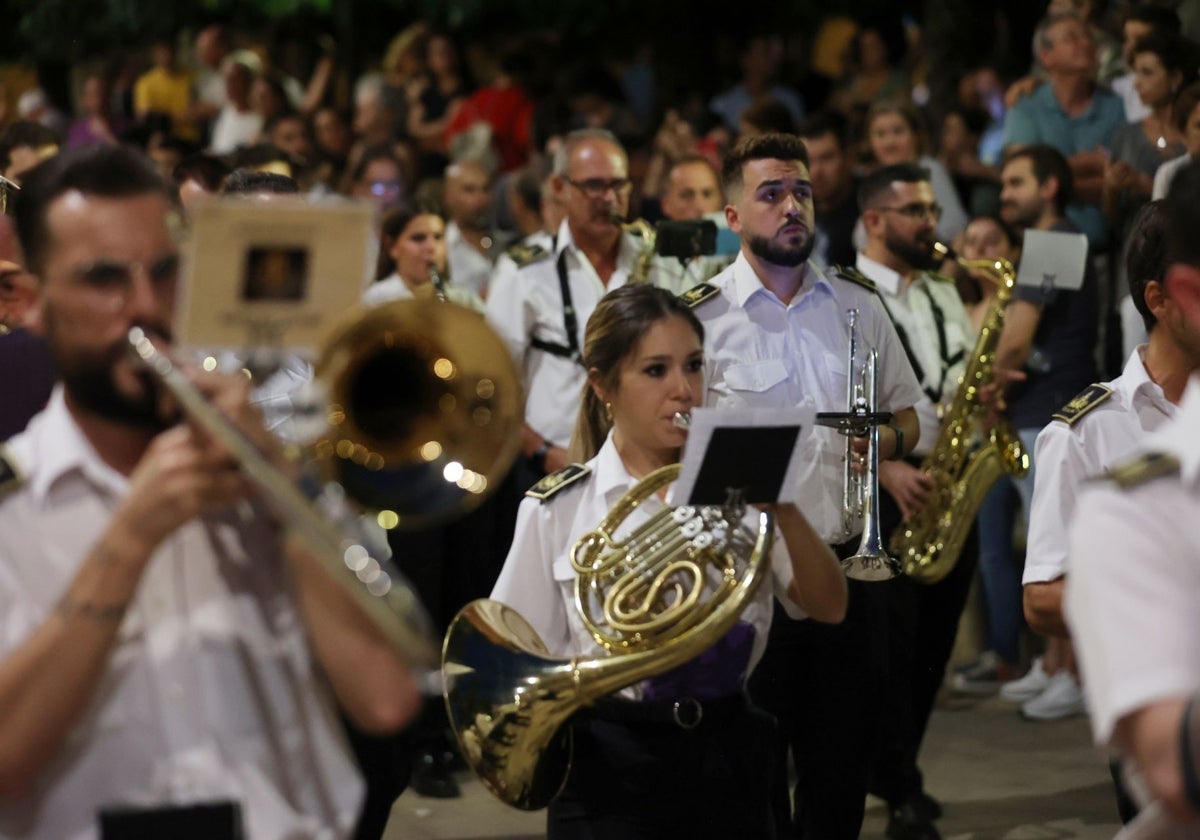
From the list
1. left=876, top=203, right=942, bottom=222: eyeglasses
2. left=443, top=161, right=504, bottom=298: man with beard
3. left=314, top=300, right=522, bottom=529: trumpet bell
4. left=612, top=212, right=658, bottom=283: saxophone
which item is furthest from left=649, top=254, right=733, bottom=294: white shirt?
left=314, top=300, right=522, bottom=529: trumpet bell

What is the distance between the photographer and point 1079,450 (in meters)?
3.81

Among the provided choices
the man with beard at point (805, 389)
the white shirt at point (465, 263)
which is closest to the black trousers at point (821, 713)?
the man with beard at point (805, 389)

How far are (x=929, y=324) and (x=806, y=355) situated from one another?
1.64m

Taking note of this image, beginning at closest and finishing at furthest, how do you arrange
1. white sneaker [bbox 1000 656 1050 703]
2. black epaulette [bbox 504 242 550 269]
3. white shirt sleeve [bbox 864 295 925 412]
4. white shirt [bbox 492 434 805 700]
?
white shirt [bbox 492 434 805 700], white shirt sleeve [bbox 864 295 925 412], black epaulette [bbox 504 242 550 269], white sneaker [bbox 1000 656 1050 703]

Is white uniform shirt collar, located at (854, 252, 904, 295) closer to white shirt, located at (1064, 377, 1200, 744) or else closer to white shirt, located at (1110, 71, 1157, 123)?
white shirt, located at (1110, 71, 1157, 123)

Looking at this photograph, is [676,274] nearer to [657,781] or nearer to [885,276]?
[885,276]

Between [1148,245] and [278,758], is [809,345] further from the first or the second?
[278,758]

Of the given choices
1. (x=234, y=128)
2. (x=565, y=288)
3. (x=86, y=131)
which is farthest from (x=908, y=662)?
(x=86, y=131)

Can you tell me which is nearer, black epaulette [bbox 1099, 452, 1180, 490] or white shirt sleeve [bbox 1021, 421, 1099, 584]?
black epaulette [bbox 1099, 452, 1180, 490]

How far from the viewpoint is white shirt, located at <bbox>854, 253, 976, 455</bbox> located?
6.89m

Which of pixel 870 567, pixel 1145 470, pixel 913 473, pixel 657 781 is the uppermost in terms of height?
pixel 1145 470

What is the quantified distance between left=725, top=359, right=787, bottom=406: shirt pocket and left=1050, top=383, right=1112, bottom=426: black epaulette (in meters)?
1.61

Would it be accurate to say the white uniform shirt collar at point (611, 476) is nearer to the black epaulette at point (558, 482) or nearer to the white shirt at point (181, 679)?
the black epaulette at point (558, 482)

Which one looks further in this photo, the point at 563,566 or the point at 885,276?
the point at 885,276
